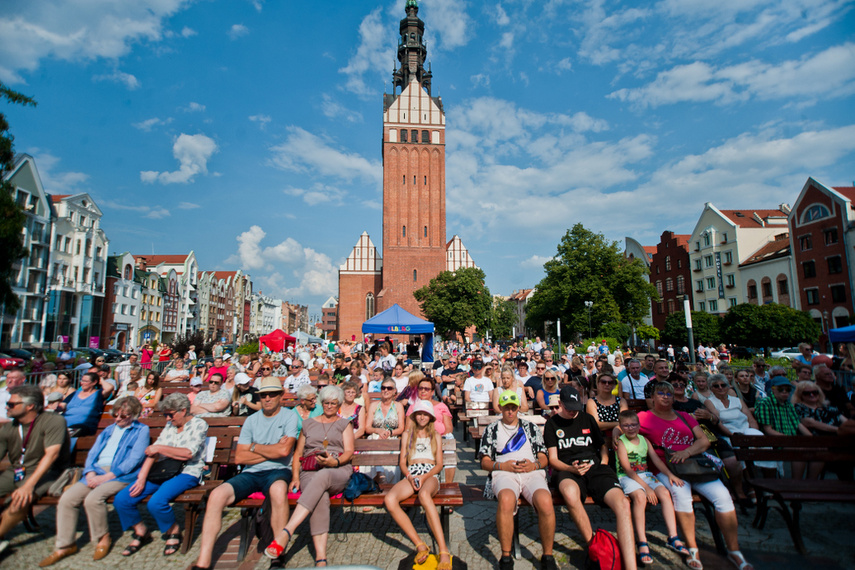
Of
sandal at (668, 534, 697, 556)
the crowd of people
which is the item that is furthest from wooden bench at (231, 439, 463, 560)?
sandal at (668, 534, 697, 556)

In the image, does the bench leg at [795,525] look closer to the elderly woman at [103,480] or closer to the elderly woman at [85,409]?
the elderly woman at [103,480]

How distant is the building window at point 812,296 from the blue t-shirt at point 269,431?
129ft

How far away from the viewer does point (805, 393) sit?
16.6 ft

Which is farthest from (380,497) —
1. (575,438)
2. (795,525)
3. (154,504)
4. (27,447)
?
(795,525)

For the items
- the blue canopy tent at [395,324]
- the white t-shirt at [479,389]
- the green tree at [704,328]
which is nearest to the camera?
the white t-shirt at [479,389]

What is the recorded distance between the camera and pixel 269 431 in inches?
162

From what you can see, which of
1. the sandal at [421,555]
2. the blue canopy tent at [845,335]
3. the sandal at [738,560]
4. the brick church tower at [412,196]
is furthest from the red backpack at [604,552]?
the brick church tower at [412,196]

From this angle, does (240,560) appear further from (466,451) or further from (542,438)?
(466,451)

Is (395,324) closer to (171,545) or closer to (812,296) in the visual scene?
(171,545)

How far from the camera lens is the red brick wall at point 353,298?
5369 centimetres

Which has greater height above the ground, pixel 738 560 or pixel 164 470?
pixel 164 470

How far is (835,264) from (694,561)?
36791 mm

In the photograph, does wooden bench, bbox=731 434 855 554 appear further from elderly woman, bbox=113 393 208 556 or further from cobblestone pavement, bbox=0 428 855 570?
elderly woman, bbox=113 393 208 556

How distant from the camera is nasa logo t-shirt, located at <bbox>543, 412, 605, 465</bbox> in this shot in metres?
4.01
